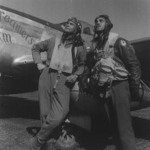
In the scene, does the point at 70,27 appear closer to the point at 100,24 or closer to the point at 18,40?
the point at 100,24

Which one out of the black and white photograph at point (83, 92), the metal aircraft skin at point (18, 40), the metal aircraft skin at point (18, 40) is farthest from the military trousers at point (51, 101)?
the metal aircraft skin at point (18, 40)

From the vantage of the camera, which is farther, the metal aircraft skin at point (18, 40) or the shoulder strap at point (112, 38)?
the metal aircraft skin at point (18, 40)

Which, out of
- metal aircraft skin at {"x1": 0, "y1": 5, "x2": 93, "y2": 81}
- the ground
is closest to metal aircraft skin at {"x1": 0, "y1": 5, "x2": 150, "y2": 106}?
metal aircraft skin at {"x1": 0, "y1": 5, "x2": 93, "y2": 81}

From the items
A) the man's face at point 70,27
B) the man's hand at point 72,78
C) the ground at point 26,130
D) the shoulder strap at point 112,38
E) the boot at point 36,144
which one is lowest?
the ground at point 26,130

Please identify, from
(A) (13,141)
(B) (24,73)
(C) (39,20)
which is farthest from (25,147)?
(C) (39,20)

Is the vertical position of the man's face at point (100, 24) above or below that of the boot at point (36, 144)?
above

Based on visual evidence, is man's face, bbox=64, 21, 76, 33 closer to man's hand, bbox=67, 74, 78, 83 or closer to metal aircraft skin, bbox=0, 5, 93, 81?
man's hand, bbox=67, 74, 78, 83

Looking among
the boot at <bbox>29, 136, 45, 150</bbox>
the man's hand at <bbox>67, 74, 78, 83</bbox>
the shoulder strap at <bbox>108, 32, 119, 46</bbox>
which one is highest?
the shoulder strap at <bbox>108, 32, 119, 46</bbox>

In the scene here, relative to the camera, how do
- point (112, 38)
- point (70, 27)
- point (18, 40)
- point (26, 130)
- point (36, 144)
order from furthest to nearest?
point (18, 40), point (26, 130), point (70, 27), point (36, 144), point (112, 38)

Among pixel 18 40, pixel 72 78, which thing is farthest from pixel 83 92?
pixel 18 40

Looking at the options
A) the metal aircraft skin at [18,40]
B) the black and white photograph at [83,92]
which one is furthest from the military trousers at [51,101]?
the metal aircraft skin at [18,40]

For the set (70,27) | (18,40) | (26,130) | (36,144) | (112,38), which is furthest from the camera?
(18,40)

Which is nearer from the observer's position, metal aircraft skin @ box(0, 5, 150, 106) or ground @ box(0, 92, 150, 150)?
ground @ box(0, 92, 150, 150)

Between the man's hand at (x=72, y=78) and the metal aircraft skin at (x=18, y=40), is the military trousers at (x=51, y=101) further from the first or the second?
the metal aircraft skin at (x=18, y=40)
